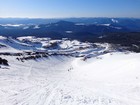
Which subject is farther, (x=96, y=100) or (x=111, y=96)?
(x=111, y=96)

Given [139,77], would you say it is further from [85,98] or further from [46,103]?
[46,103]

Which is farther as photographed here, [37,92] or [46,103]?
[37,92]

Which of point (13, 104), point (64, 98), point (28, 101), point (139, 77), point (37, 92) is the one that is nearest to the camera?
point (13, 104)

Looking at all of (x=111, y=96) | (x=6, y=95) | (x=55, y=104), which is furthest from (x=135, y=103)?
(x=6, y=95)

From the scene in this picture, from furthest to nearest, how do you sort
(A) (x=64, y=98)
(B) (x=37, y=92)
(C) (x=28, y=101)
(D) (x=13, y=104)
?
(B) (x=37, y=92), (A) (x=64, y=98), (C) (x=28, y=101), (D) (x=13, y=104)

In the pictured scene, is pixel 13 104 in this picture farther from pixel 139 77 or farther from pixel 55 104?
pixel 139 77

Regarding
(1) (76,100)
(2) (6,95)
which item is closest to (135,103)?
(1) (76,100)

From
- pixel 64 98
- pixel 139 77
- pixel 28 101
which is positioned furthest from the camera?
pixel 139 77

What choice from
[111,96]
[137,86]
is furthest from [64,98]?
[137,86]

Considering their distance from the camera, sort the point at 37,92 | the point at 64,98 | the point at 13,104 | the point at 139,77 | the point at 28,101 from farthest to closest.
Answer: the point at 139,77 < the point at 37,92 < the point at 64,98 < the point at 28,101 < the point at 13,104
